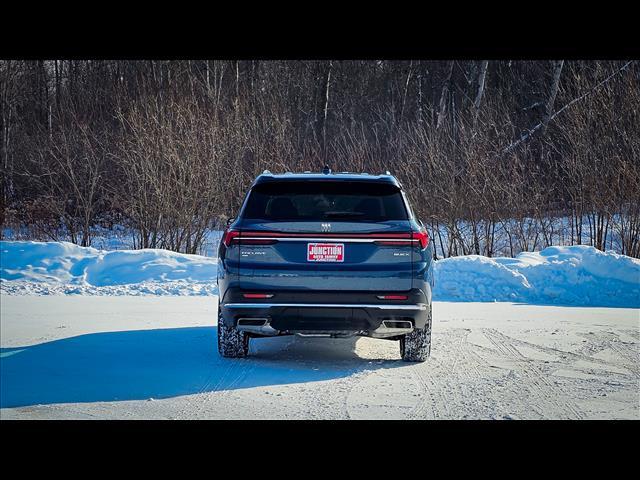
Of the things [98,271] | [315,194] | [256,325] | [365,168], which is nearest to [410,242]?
[315,194]

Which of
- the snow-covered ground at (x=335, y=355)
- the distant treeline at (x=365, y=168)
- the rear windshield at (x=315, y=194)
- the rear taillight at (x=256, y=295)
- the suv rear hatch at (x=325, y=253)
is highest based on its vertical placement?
the distant treeline at (x=365, y=168)

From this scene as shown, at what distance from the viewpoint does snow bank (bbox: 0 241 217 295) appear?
44.5 ft

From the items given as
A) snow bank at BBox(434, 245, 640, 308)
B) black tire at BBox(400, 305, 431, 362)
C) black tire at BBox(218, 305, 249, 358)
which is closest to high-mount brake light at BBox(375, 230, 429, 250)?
black tire at BBox(400, 305, 431, 362)

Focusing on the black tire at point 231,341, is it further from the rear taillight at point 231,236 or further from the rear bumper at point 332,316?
the rear taillight at point 231,236

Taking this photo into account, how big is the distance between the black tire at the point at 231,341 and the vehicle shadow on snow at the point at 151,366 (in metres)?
0.10

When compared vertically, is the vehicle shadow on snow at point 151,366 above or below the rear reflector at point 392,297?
below

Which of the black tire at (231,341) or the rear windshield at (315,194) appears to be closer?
the rear windshield at (315,194)

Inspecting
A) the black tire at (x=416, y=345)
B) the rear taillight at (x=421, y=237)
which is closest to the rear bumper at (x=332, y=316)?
the rear taillight at (x=421, y=237)

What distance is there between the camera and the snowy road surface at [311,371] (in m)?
5.71

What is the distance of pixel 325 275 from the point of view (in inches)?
259

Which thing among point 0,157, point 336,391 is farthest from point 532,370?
point 0,157

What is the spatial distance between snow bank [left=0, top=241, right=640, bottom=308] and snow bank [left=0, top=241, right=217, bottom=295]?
0.02 m
